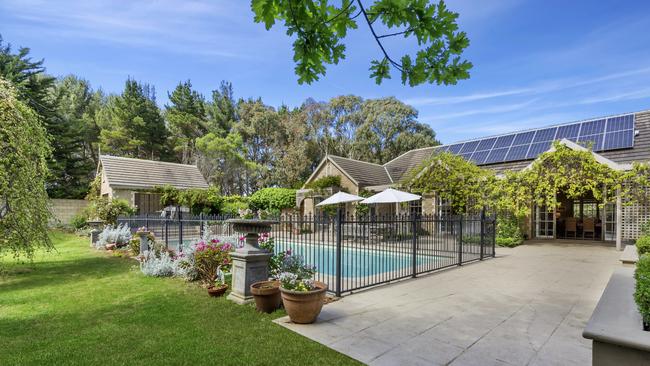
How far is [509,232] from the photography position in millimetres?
15023

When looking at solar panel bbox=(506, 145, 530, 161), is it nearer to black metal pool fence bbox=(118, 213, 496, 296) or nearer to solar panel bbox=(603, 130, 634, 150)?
solar panel bbox=(603, 130, 634, 150)

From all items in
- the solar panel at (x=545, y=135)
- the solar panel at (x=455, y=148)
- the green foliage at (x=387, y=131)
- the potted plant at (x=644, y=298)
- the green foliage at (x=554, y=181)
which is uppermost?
the green foliage at (x=387, y=131)

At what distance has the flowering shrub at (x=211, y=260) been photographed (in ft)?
24.6

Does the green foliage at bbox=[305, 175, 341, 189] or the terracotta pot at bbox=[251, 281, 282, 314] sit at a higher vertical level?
the green foliage at bbox=[305, 175, 341, 189]

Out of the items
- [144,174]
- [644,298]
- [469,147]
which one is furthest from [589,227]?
[144,174]

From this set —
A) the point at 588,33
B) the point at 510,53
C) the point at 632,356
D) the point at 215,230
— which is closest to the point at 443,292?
the point at 632,356

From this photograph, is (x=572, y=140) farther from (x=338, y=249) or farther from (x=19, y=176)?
(x=19, y=176)

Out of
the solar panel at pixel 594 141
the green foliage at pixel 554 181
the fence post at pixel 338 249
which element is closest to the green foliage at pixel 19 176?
the fence post at pixel 338 249

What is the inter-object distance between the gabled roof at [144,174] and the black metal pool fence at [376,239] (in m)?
10.5

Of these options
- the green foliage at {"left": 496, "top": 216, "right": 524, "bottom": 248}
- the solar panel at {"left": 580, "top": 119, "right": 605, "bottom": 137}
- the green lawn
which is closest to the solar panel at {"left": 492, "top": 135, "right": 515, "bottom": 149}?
the solar panel at {"left": 580, "top": 119, "right": 605, "bottom": 137}

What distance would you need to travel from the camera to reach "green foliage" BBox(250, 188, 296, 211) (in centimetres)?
2520

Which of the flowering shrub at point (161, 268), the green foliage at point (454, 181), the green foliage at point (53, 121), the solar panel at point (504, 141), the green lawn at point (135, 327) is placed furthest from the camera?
the green foliage at point (53, 121)

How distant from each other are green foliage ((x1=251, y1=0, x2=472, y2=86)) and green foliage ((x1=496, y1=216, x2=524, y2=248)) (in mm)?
13601

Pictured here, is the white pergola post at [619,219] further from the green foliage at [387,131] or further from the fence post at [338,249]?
the green foliage at [387,131]
